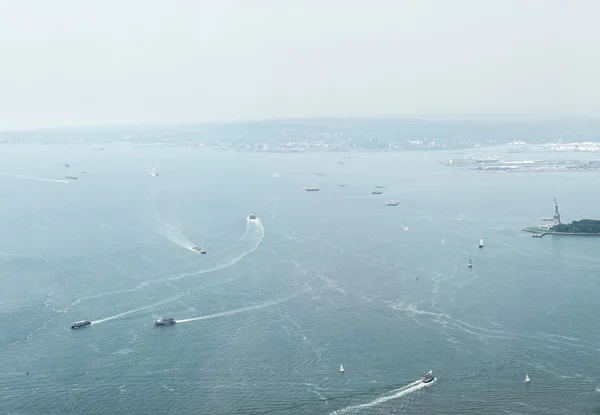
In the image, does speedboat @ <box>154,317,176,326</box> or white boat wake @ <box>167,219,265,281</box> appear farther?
white boat wake @ <box>167,219,265,281</box>

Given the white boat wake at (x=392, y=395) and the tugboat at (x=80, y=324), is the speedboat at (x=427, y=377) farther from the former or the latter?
the tugboat at (x=80, y=324)

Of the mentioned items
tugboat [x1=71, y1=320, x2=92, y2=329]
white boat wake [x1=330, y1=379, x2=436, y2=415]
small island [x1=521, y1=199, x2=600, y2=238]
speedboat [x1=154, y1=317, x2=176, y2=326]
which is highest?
small island [x1=521, y1=199, x2=600, y2=238]

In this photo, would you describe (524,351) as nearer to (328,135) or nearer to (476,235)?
(476,235)

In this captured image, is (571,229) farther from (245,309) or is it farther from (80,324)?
(80,324)

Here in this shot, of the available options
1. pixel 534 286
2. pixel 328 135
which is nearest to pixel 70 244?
pixel 534 286

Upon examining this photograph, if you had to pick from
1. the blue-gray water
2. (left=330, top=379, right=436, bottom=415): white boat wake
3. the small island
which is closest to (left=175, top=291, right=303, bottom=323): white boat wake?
the blue-gray water

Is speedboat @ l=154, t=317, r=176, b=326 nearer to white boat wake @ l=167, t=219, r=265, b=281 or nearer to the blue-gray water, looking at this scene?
the blue-gray water
